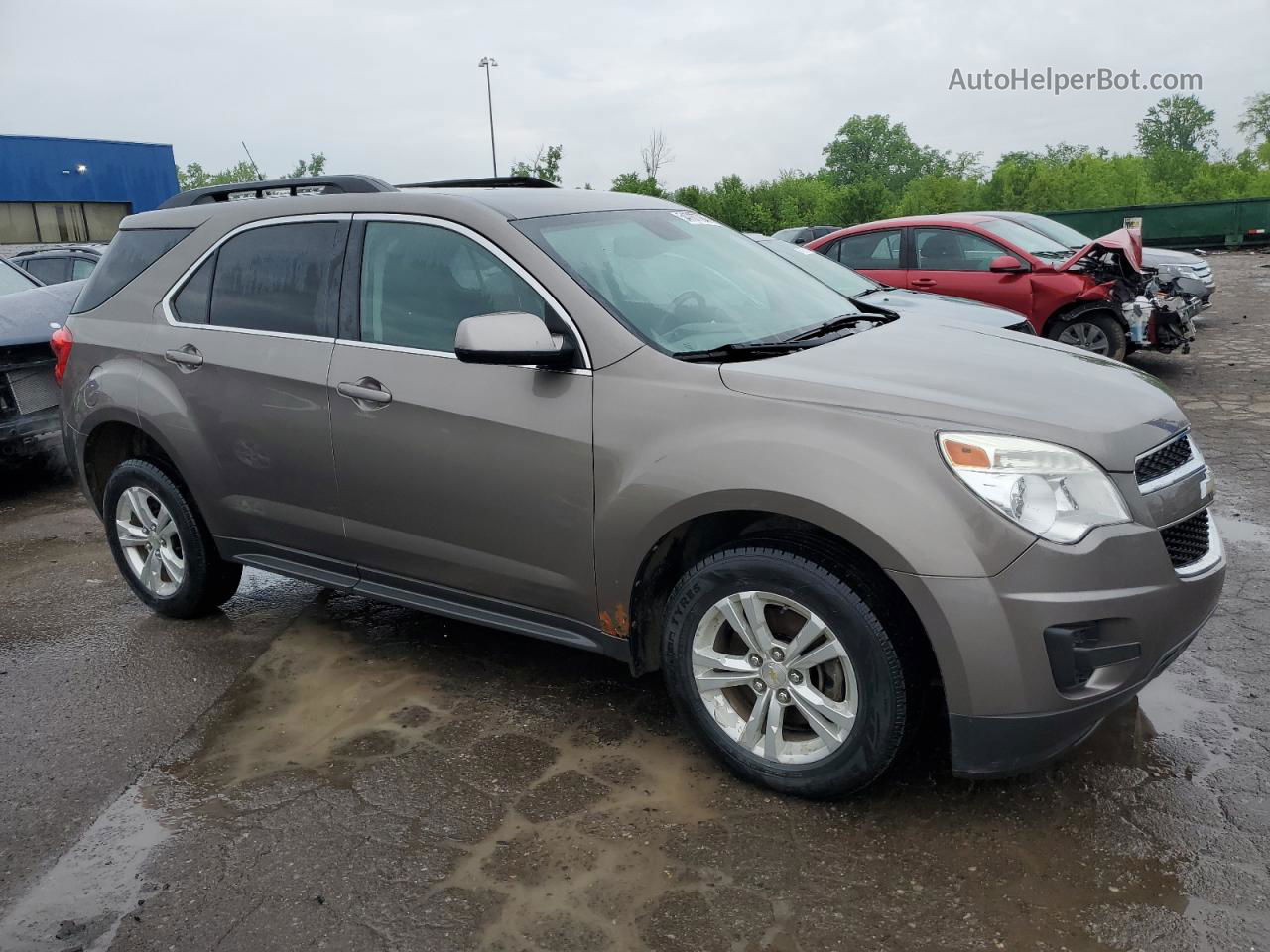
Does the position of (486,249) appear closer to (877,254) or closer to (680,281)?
(680,281)

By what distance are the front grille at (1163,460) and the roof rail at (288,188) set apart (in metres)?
2.77

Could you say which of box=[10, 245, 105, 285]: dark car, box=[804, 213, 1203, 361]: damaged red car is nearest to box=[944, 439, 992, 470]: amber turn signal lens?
box=[804, 213, 1203, 361]: damaged red car

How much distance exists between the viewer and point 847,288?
7660 mm

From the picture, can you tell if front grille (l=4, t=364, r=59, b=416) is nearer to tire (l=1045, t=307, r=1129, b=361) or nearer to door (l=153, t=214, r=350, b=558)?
door (l=153, t=214, r=350, b=558)

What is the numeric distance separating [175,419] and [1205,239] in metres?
31.6

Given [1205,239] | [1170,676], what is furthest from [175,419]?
[1205,239]

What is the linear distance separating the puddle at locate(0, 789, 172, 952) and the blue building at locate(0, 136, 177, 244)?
146ft

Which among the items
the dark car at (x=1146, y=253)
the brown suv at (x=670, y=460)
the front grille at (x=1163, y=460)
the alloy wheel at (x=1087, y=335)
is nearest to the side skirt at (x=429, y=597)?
the brown suv at (x=670, y=460)

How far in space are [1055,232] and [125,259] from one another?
9293mm

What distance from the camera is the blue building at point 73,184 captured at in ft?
139

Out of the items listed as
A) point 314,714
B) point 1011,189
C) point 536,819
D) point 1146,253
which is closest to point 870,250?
point 1146,253

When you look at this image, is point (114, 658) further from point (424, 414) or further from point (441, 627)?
point (424, 414)

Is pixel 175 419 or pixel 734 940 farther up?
pixel 175 419

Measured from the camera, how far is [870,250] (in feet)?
34.4
